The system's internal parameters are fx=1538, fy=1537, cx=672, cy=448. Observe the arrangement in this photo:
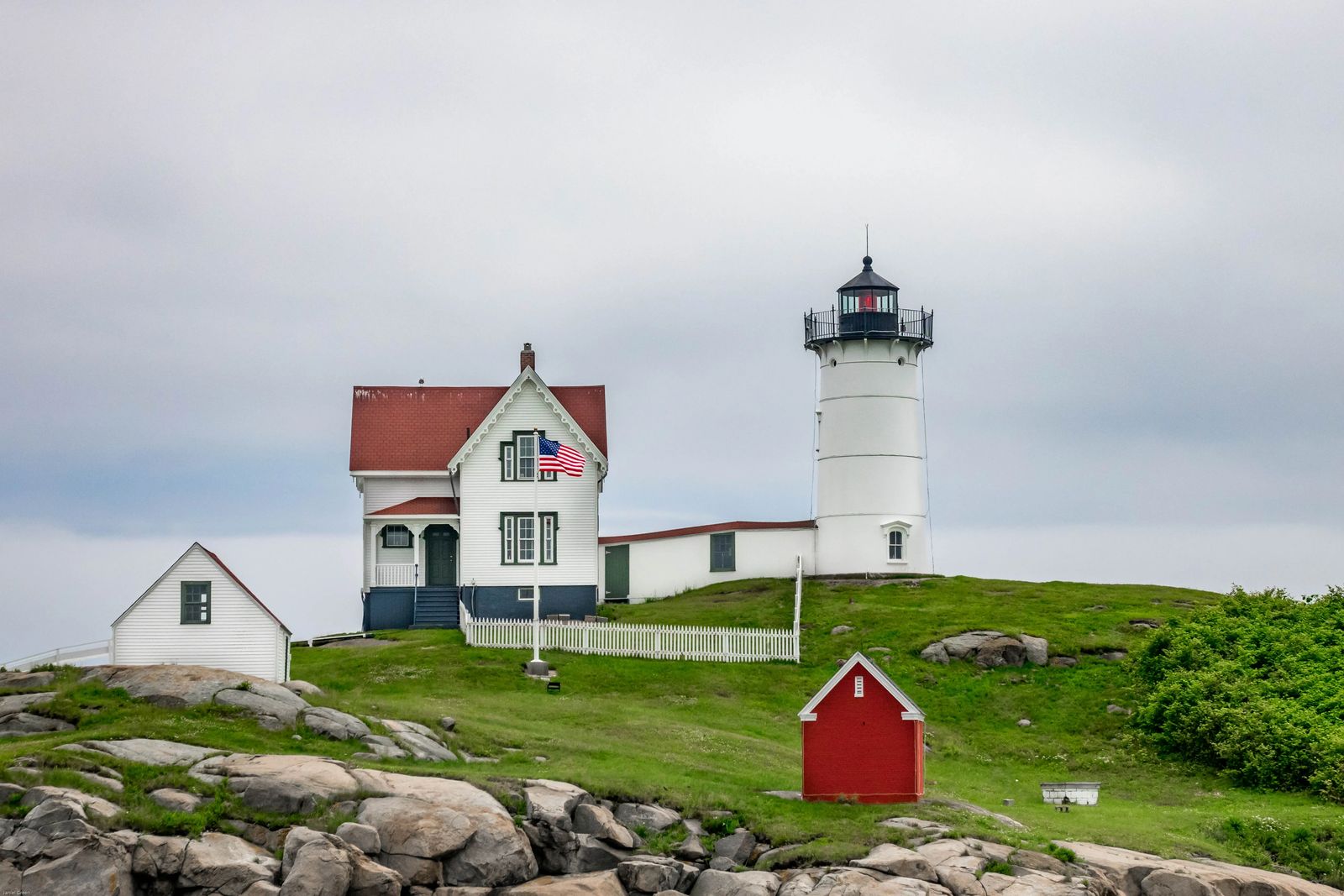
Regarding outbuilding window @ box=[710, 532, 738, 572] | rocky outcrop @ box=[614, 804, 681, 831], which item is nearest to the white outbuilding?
rocky outcrop @ box=[614, 804, 681, 831]

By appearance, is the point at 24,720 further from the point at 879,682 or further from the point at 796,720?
the point at 796,720

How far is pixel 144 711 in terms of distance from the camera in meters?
32.7

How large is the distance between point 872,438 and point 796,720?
19617 mm

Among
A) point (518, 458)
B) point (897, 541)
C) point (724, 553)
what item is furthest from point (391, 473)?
point (897, 541)

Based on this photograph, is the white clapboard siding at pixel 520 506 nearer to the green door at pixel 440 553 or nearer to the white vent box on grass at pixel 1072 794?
the green door at pixel 440 553

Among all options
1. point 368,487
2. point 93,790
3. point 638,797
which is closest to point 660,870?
point 638,797

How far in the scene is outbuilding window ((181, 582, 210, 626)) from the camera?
37.7 m

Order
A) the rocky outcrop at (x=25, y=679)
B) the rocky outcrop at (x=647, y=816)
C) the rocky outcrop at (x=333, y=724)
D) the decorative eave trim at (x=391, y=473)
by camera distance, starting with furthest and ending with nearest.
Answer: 1. the decorative eave trim at (x=391, y=473)
2. the rocky outcrop at (x=25, y=679)
3. the rocky outcrop at (x=333, y=724)
4. the rocky outcrop at (x=647, y=816)

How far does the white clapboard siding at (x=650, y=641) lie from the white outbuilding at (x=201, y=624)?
10.4m

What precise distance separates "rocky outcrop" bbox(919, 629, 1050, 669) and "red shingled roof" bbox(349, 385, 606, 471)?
13.9m

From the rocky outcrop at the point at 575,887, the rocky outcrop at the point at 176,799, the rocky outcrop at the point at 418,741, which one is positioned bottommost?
the rocky outcrop at the point at 575,887

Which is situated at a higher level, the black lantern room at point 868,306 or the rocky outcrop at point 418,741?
the black lantern room at point 868,306

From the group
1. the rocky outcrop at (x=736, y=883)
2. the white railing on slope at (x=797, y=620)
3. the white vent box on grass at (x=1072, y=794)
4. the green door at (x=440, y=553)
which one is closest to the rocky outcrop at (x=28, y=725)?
the rocky outcrop at (x=736, y=883)

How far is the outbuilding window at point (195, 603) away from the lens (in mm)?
37719
